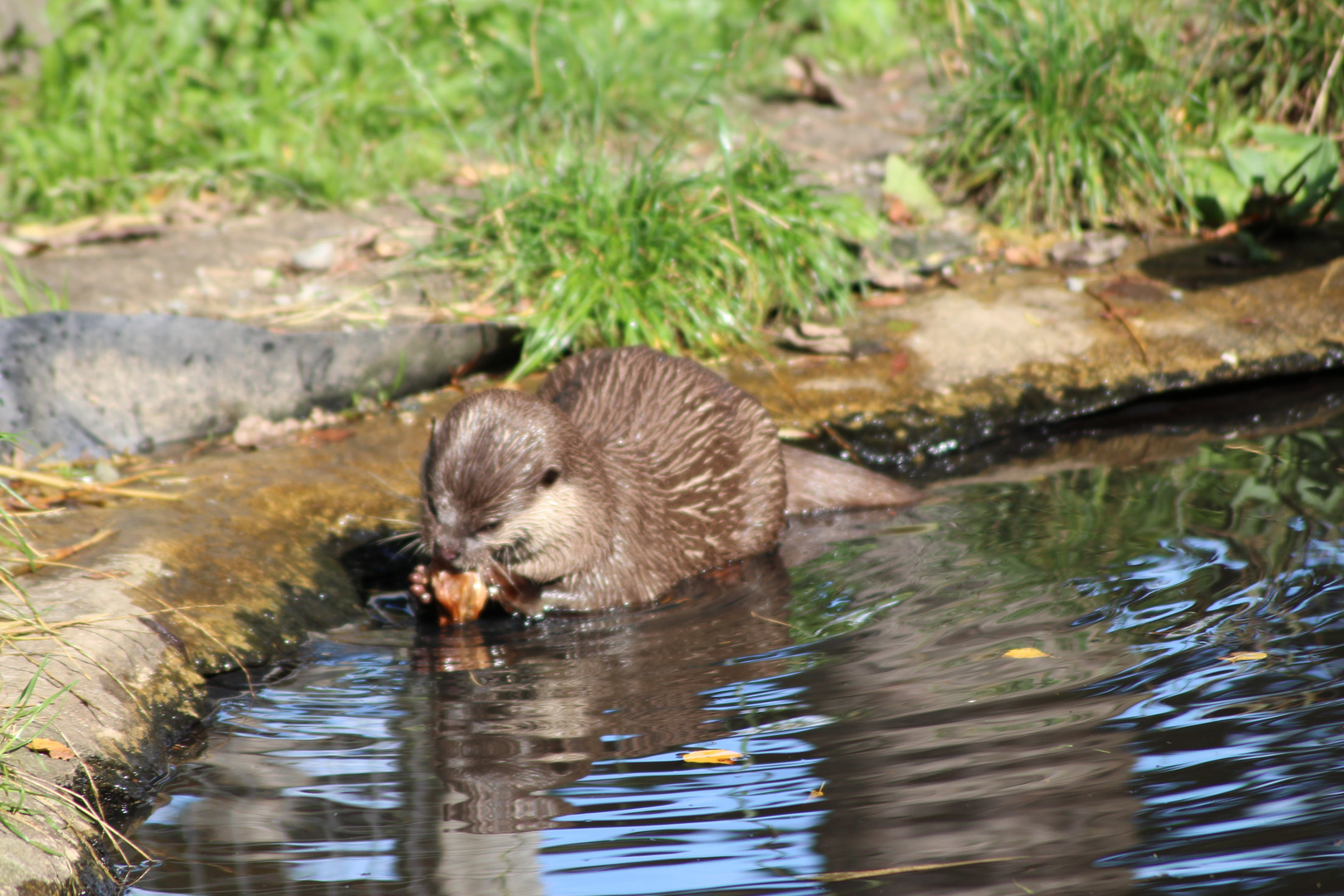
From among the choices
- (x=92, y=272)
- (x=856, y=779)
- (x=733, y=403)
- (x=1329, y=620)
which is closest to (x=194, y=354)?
(x=92, y=272)

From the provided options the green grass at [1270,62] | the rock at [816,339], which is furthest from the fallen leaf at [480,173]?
the green grass at [1270,62]

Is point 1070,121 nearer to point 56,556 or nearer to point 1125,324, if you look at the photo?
point 1125,324

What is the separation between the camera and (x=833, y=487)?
3.42 meters

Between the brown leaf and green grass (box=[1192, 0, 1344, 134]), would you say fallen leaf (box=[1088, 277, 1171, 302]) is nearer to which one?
the brown leaf

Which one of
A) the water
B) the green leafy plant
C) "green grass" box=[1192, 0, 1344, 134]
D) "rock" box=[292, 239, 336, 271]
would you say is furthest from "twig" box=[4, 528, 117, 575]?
"green grass" box=[1192, 0, 1344, 134]

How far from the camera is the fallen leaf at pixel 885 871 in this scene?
1.57 metres

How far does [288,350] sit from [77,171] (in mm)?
2279

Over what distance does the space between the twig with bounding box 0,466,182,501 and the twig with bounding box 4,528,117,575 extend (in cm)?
16

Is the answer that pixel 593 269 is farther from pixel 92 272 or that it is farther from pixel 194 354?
pixel 92 272

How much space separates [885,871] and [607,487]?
153 cm

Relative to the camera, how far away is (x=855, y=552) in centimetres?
307

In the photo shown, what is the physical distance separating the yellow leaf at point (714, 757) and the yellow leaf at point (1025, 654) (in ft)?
1.92

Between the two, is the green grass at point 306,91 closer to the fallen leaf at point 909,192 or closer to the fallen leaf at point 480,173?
the fallen leaf at point 480,173

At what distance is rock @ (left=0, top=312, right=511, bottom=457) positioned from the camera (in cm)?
332
